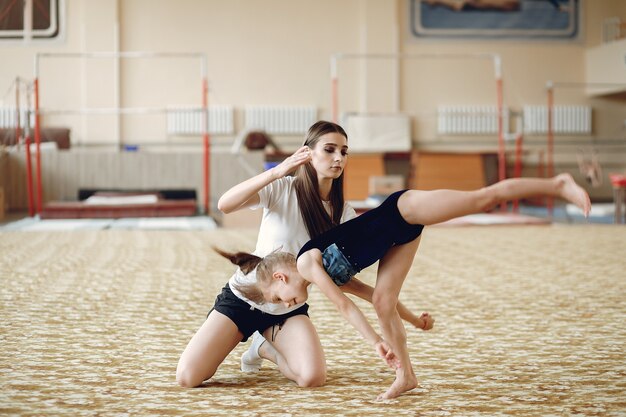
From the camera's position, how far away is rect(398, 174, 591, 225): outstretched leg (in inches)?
63.3

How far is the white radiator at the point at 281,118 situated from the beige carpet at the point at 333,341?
5.67 meters

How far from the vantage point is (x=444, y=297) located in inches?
135

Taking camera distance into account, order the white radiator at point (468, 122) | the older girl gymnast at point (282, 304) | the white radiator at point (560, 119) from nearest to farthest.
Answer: the older girl gymnast at point (282, 304)
the white radiator at point (468, 122)
the white radiator at point (560, 119)

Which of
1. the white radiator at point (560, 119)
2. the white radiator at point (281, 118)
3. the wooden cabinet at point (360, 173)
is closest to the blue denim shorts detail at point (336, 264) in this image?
the wooden cabinet at point (360, 173)

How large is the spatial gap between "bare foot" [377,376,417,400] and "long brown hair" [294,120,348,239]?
399 millimetres

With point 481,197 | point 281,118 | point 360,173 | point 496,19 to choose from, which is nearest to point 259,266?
point 481,197

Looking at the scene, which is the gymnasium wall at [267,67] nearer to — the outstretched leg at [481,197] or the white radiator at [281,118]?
the white radiator at [281,118]

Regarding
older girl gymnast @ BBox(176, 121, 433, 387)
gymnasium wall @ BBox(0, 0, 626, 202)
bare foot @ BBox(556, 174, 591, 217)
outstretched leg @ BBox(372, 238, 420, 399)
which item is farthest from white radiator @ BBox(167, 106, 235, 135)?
bare foot @ BBox(556, 174, 591, 217)

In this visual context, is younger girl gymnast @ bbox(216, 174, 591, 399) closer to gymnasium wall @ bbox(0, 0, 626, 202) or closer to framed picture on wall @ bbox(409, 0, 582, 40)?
gymnasium wall @ bbox(0, 0, 626, 202)

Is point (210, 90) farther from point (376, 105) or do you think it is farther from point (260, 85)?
point (376, 105)

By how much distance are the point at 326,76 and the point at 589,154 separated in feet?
12.0

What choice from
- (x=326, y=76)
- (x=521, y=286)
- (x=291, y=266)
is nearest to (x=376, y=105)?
(x=326, y=76)

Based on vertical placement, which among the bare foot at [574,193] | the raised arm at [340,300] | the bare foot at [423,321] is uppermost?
the bare foot at [574,193]

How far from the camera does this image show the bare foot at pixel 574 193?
158 centimetres
